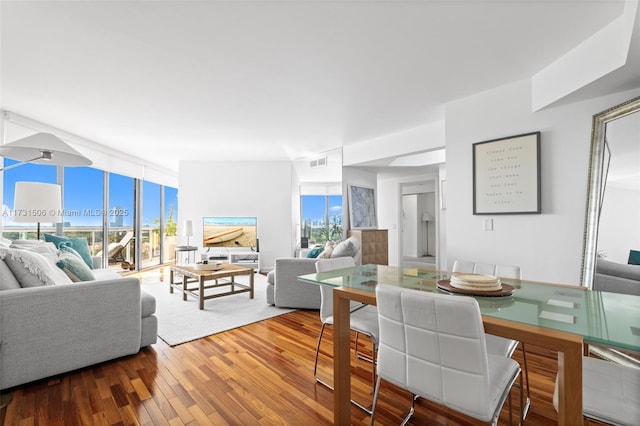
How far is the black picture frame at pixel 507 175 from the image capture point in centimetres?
270

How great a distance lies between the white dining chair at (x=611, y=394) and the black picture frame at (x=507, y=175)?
1.73m

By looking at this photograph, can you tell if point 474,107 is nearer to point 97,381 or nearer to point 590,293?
point 590,293

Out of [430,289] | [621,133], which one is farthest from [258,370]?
[621,133]

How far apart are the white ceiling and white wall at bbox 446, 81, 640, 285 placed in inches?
9.6

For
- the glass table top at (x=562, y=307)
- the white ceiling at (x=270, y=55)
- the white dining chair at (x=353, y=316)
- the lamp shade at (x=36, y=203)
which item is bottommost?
the white dining chair at (x=353, y=316)

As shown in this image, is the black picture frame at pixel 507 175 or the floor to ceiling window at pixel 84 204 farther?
the floor to ceiling window at pixel 84 204

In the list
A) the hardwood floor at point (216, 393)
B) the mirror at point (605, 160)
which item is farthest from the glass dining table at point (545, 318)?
the mirror at point (605, 160)

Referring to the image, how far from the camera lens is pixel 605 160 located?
2279 mm

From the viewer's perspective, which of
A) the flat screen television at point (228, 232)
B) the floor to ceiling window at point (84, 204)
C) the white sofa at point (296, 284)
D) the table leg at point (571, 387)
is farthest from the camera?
the flat screen television at point (228, 232)

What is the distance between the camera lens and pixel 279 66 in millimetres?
2596

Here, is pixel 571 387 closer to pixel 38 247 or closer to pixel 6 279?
pixel 6 279

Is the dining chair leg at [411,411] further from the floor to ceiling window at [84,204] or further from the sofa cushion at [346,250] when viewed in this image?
the floor to ceiling window at [84,204]

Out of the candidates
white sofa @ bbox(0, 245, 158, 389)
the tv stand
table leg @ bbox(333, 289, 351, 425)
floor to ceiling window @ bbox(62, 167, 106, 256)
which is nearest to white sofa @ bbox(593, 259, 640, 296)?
table leg @ bbox(333, 289, 351, 425)

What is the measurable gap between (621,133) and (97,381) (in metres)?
4.12
